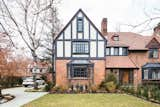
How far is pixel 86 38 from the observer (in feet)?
132

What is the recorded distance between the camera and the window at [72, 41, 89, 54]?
4028cm

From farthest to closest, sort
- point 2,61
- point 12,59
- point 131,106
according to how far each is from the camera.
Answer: point 12,59
point 2,61
point 131,106

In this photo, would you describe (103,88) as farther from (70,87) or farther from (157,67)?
(157,67)

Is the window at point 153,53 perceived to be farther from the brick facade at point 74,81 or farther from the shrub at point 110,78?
the shrub at point 110,78

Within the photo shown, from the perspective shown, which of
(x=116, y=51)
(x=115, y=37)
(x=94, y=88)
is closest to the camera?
(x=94, y=88)

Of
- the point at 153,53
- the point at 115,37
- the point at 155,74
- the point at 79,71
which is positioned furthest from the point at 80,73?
the point at 153,53

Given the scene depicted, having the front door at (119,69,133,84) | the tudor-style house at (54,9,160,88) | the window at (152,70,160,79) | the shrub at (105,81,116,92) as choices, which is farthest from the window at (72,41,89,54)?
the window at (152,70,160,79)

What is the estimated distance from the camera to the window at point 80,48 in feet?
132

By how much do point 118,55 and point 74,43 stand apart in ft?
22.5

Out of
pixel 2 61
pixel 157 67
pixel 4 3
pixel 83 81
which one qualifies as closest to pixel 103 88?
pixel 83 81

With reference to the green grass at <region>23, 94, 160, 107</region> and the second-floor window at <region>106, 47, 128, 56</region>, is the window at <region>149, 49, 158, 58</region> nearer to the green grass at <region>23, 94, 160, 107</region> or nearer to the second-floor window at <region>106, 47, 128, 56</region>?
the second-floor window at <region>106, 47, 128, 56</region>

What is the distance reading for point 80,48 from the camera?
40.5 m

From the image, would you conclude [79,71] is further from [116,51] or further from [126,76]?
[126,76]

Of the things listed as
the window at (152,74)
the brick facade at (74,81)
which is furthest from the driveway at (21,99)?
the window at (152,74)
